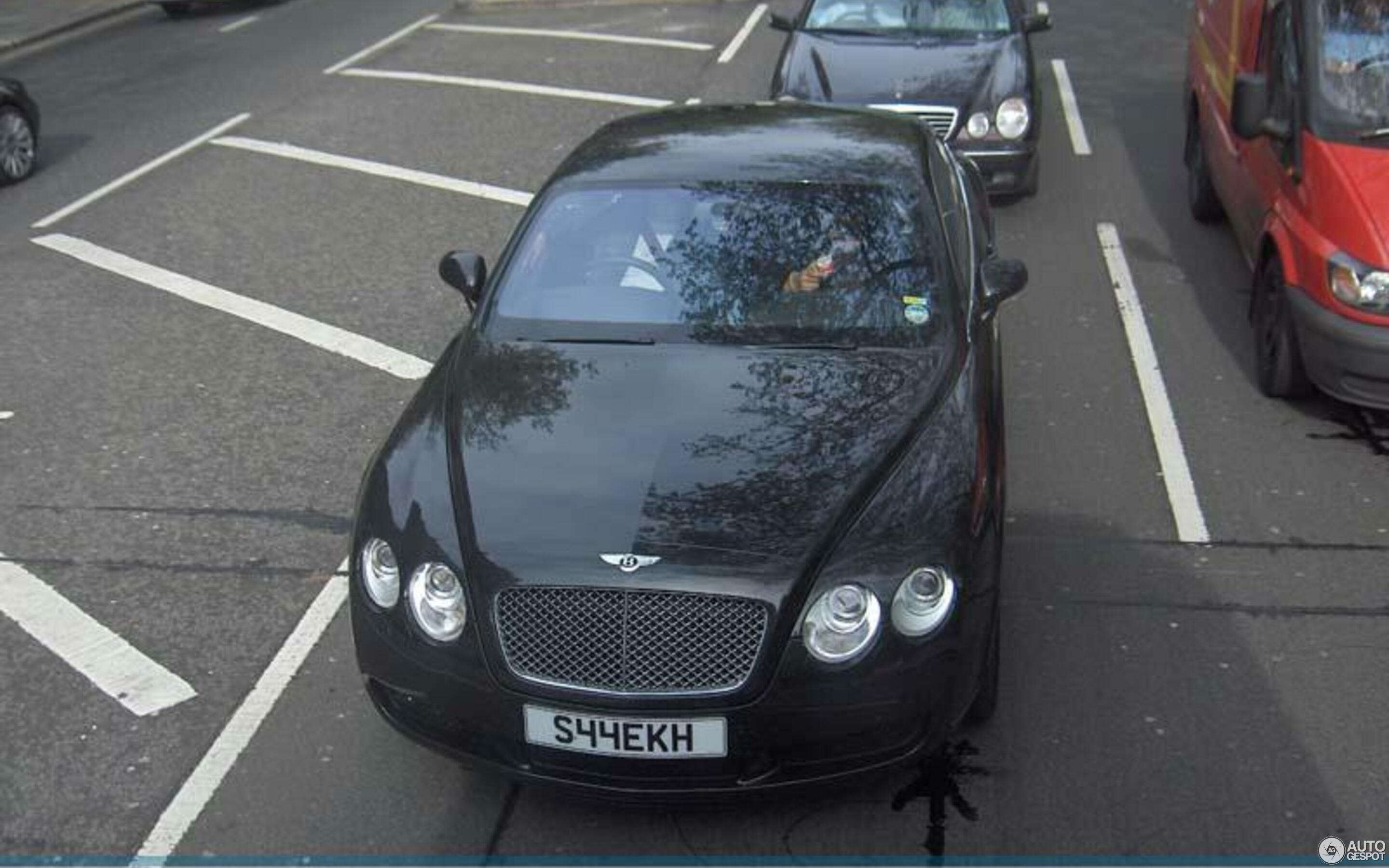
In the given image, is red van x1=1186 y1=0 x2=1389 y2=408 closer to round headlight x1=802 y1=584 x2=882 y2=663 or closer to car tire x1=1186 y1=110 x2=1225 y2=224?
car tire x1=1186 y1=110 x2=1225 y2=224

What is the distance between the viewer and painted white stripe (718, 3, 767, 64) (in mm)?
16984

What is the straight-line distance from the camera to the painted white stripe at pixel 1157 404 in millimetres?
6629

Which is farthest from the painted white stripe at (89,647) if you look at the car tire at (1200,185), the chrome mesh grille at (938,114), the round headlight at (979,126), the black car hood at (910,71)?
the car tire at (1200,185)

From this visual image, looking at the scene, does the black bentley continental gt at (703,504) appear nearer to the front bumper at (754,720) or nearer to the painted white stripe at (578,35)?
the front bumper at (754,720)

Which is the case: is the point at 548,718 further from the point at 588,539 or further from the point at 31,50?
the point at 31,50

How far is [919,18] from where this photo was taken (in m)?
11.6

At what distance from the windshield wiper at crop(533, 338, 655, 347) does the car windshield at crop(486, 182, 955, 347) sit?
12 millimetres

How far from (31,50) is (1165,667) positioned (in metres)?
18.8

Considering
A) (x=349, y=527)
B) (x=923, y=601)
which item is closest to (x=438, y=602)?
(x=923, y=601)

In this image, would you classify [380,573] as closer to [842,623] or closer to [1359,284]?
[842,623]

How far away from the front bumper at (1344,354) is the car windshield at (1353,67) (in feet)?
2.97

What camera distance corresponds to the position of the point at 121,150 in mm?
14016

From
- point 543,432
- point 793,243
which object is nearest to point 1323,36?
point 793,243

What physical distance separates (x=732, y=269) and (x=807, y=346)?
53 centimetres
